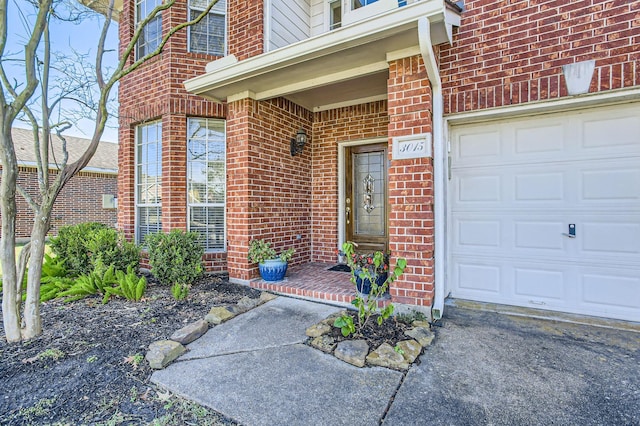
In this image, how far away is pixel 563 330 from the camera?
9.52 ft

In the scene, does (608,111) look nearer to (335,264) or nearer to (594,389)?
Result: (594,389)

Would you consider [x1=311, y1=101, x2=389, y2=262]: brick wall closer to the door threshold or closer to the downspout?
the downspout

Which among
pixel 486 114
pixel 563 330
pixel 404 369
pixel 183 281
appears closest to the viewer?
pixel 404 369

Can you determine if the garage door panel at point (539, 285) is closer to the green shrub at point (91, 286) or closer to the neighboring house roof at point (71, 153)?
the green shrub at point (91, 286)

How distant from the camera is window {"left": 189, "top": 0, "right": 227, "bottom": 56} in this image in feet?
16.5

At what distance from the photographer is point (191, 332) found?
272 centimetres

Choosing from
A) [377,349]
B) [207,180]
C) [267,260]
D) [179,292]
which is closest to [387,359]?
[377,349]

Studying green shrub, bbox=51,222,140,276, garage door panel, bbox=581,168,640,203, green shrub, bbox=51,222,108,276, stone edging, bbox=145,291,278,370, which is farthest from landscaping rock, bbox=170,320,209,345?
garage door panel, bbox=581,168,640,203

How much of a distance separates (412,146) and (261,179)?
2.17 metres

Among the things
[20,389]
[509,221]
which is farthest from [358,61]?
[20,389]

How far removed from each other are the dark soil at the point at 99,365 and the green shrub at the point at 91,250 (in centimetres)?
74

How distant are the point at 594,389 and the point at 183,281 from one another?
418cm

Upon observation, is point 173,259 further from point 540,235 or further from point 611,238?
point 611,238

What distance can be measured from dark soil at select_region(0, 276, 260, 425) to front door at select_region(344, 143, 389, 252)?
2.45m
